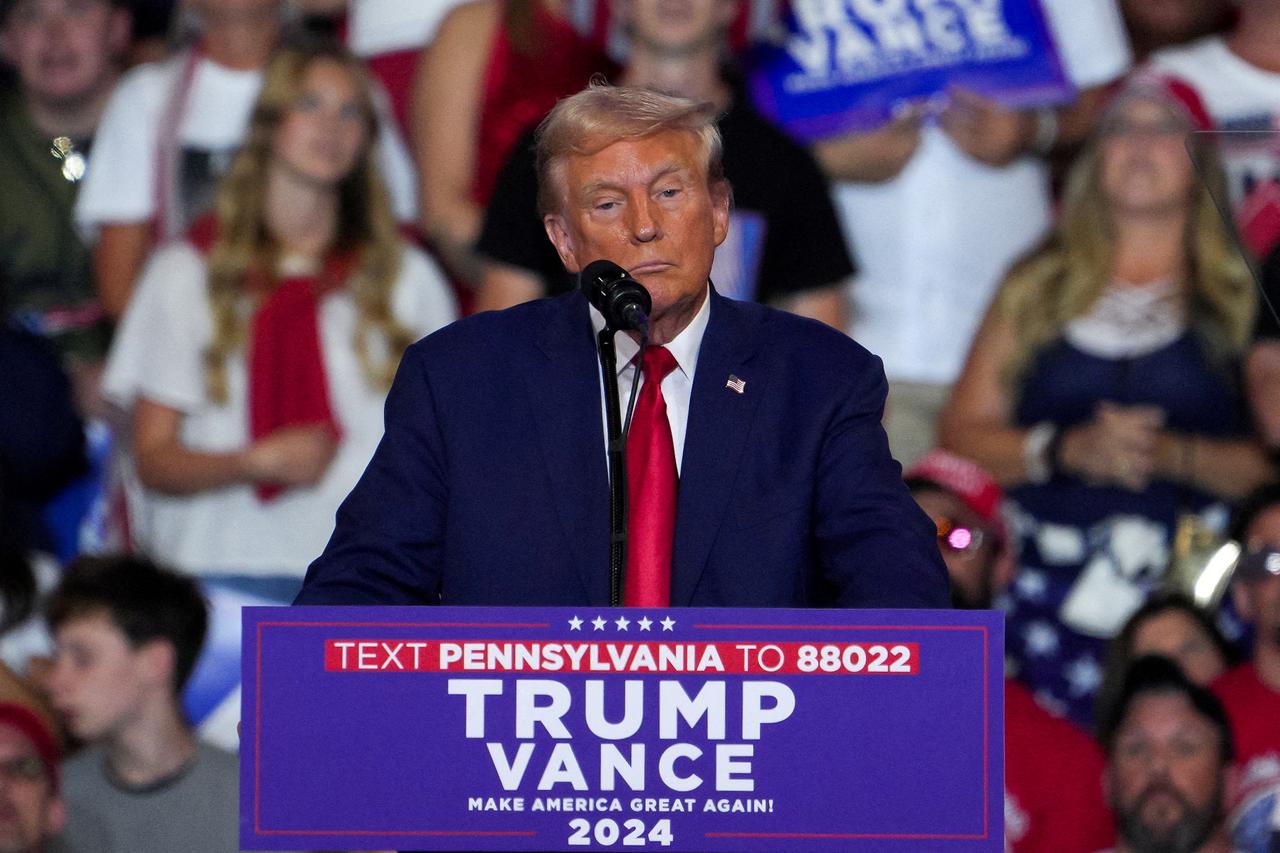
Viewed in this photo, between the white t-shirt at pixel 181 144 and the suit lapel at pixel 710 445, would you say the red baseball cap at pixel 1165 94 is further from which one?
the suit lapel at pixel 710 445

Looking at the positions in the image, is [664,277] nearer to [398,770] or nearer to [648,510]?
[648,510]

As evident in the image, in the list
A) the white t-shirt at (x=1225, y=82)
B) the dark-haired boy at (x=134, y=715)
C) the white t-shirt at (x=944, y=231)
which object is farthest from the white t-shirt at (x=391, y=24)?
the white t-shirt at (x=1225, y=82)

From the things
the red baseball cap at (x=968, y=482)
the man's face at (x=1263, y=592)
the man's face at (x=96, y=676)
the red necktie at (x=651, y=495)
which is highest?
the red necktie at (x=651, y=495)

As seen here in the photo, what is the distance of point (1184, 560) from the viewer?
427cm

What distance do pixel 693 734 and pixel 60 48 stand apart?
365 cm

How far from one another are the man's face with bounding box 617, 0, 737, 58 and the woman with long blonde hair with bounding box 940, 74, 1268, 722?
0.92 metres

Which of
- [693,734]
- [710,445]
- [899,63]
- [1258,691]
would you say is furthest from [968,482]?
[693,734]

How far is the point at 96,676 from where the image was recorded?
13.9 feet

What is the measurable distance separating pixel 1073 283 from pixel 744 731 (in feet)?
9.36

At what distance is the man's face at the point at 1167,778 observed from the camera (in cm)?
386

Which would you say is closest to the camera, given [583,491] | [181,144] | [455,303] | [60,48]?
[583,491]

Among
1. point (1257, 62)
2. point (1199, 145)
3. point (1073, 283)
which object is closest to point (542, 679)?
point (1199, 145)

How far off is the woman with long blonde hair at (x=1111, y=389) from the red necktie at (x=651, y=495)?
213 centimetres

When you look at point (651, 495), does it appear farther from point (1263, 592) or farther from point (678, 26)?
point (678, 26)
